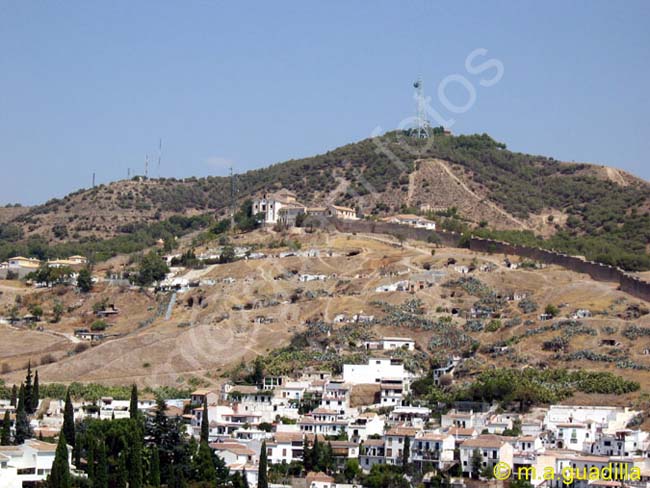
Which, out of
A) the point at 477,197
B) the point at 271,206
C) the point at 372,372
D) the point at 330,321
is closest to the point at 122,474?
the point at 372,372

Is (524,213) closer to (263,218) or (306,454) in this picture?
(263,218)

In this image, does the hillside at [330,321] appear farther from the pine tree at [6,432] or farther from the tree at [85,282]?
the pine tree at [6,432]

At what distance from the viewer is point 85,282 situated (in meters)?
88.0

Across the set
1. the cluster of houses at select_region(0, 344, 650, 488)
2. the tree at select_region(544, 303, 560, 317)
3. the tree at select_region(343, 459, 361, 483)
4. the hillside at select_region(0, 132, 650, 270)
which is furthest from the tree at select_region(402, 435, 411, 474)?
the hillside at select_region(0, 132, 650, 270)

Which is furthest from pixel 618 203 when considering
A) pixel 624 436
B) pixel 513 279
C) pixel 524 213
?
pixel 624 436

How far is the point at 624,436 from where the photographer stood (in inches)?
1989

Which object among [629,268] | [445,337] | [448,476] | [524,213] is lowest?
[448,476]

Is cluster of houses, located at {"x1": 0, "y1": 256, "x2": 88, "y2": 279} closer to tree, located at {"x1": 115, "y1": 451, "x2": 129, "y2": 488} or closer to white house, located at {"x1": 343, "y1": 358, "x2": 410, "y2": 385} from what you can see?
white house, located at {"x1": 343, "y1": 358, "x2": 410, "y2": 385}

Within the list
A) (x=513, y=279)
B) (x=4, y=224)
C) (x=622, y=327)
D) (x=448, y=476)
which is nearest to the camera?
(x=448, y=476)

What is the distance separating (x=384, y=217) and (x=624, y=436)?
55.4 m

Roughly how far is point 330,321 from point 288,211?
2690cm

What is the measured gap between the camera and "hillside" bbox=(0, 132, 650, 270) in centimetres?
10875

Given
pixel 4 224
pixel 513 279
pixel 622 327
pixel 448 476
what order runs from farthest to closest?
pixel 4 224 → pixel 513 279 → pixel 622 327 → pixel 448 476

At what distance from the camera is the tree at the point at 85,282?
88000 millimetres
